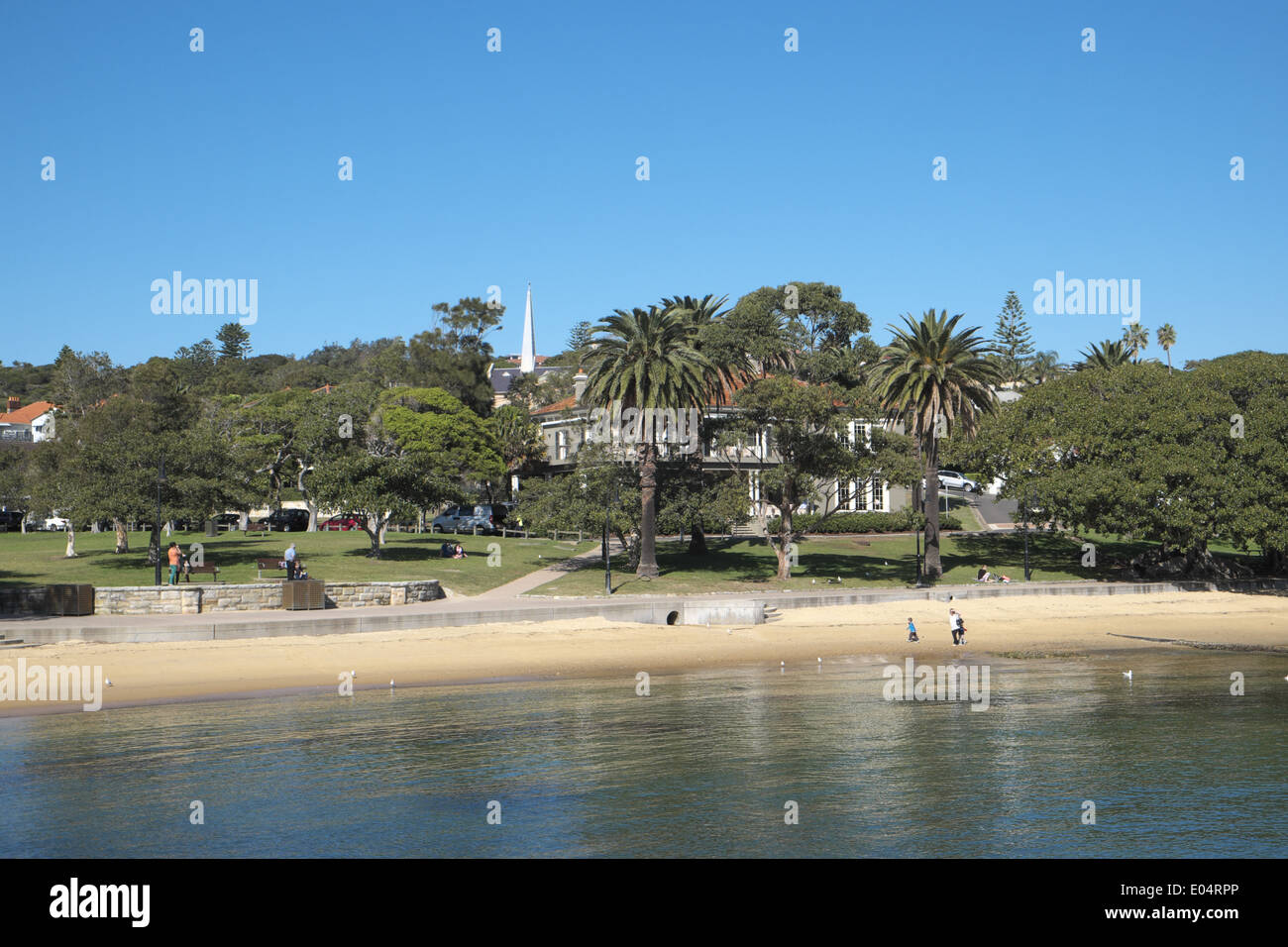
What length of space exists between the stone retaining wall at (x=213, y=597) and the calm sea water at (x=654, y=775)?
10599 millimetres

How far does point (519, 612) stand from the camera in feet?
116

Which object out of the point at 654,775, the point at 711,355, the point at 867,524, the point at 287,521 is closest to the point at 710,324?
the point at 711,355

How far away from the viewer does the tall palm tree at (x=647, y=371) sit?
45938mm

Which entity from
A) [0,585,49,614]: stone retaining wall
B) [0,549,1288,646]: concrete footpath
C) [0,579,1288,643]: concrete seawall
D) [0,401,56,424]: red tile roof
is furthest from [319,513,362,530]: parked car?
[0,401,56,424]: red tile roof

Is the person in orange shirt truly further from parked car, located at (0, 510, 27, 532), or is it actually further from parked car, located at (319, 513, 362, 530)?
parked car, located at (0, 510, 27, 532)

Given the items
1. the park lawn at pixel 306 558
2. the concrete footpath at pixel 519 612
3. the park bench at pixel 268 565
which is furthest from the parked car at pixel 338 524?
the park bench at pixel 268 565

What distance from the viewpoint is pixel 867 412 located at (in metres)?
50.0

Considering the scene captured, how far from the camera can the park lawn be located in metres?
41.4

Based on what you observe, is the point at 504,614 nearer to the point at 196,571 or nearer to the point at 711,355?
the point at 196,571

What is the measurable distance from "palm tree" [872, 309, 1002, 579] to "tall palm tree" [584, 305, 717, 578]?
939 cm

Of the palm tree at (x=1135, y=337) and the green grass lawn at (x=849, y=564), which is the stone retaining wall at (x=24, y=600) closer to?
the green grass lawn at (x=849, y=564)

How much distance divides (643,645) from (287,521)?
140 feet
